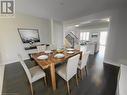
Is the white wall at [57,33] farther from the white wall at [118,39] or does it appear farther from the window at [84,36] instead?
the window at [84,36]

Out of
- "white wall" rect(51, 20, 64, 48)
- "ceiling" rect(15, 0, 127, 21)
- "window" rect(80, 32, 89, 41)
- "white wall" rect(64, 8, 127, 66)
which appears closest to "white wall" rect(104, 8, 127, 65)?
"white wall" rect(64, 8, 127, 66)

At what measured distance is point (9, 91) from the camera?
1781mm

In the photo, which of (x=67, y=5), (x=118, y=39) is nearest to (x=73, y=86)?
(x=118, y=39)

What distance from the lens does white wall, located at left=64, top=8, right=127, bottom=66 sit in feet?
9.52

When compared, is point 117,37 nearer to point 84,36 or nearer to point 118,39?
point 118,39

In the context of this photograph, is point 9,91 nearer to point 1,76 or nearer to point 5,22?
point 1,76

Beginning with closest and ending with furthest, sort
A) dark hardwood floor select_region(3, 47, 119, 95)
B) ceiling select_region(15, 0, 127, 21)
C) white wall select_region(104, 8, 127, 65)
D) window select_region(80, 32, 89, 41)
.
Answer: dark hardwood floor select_region(3, 47, 119, 95) < ceiling select_region(15, 0, 127, 21) < white wall select_region(104, 8, 127, 65) < window select_region(80, 32, 89, 41)

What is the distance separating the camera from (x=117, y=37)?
10.1 ft

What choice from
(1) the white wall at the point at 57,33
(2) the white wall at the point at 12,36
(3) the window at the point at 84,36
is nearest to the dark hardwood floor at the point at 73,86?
(2) the white wall at the point at 12,36

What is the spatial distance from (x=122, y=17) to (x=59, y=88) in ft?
11.2

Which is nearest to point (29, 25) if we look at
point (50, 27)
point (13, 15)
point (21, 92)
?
point (13, 15)

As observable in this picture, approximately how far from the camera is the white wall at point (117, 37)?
290cm

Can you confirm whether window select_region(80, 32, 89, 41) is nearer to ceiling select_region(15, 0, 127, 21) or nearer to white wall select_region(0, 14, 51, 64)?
ceiling select_region(15, 0, 127, 21)

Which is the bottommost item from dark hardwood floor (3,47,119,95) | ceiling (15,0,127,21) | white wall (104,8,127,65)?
dark hardwood floor (3,47,119,95)
